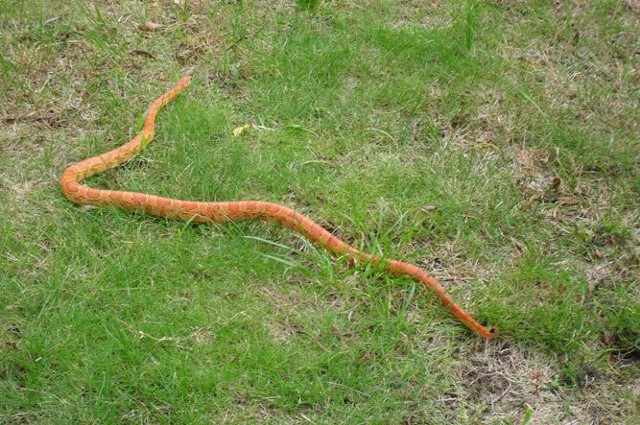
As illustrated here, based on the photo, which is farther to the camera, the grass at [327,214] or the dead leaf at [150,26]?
the dead leaf at [150,26]

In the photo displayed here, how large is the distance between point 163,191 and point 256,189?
608 mm

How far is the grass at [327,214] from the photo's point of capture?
3.66 meters

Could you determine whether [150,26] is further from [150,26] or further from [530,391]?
[530,391]

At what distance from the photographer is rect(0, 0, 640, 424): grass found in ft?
12.0

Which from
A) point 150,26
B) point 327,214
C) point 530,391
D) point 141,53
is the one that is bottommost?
point 530,391

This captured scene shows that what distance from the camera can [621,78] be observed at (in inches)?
220

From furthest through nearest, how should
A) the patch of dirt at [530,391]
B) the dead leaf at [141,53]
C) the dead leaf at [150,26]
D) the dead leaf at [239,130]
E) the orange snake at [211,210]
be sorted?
the dead leaf at [150,26]
the dead leaf at [141,53]
the dead leaf at [239,130]
the orange snake at [211,210]
the patch of dirt at [530,391]

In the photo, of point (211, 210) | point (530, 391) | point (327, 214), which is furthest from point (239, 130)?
point (530, 391)

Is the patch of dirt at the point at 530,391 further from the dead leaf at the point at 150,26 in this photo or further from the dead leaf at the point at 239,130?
the dead leaf at the point at 150,26

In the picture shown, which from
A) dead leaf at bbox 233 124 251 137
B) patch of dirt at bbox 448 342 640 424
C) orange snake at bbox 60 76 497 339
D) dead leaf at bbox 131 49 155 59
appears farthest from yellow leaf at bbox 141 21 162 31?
patch of dirt at bbox 448 342 640 424

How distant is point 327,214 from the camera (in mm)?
4574

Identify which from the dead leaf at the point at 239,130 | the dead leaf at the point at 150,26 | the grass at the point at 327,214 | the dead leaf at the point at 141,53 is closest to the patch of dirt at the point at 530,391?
the grass at the point at 327,214

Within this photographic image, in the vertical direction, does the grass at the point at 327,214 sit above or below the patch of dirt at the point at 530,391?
above

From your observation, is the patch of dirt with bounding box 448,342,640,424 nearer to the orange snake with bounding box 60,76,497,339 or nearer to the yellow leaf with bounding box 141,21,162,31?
the orange snake with bounding box 60,76,497,339
